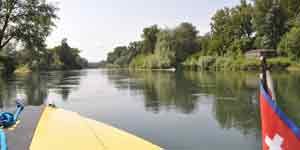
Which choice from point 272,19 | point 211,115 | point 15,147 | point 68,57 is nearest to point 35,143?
point 15,147

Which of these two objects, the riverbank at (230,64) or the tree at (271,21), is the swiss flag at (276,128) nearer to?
the riverbank at (230,64)

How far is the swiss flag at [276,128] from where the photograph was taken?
6.52 feet

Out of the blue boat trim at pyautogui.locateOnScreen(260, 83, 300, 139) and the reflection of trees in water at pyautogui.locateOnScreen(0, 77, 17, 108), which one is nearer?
the blue boat trim at pyautogui.locateOnScreen(260, 83, 300, 139)

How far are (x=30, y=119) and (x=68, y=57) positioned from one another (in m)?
93.3

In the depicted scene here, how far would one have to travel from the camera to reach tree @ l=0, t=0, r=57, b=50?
1111 cm

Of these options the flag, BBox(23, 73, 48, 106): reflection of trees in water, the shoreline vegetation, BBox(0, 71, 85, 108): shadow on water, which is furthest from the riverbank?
the flag

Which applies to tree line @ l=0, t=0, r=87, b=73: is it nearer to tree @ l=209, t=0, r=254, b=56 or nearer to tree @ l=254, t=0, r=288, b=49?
tree @ l=254, t=0, r=288, b=49

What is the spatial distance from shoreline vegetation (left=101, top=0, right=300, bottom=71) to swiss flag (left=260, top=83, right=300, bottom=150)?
31.6 meters

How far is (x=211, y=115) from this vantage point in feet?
27.6

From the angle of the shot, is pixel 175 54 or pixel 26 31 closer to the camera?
pixel 26 31

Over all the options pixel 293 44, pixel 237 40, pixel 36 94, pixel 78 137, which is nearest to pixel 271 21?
pixel 237 40

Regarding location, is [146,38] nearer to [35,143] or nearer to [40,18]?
[40,18]

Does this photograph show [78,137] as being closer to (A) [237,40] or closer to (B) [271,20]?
(B) [271,20]

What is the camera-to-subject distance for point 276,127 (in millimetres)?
2076
